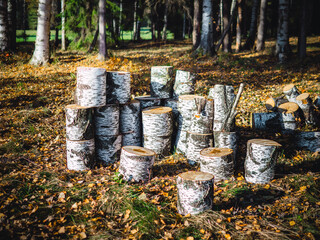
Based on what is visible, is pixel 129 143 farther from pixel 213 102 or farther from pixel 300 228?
pixel 300 228

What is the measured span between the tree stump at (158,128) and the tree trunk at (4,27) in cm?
967

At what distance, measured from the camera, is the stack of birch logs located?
5.07 meters

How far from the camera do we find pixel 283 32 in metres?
11.0

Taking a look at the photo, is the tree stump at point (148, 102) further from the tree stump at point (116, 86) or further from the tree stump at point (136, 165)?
the tree stump at point (136, 165)

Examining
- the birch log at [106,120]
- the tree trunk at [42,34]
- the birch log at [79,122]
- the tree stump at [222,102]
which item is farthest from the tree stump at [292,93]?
the tree trunk at [42,34]

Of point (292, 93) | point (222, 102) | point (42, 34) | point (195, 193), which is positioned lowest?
point (195, 193)

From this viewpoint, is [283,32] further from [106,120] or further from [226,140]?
[106,120]

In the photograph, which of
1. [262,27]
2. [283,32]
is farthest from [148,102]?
[262,27]

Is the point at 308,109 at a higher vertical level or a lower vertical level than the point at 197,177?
higher

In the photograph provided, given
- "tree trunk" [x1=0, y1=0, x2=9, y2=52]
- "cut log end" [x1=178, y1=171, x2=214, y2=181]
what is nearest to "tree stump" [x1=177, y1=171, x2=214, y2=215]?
"cut log end" [x1=178, y1=171, x2=214, y2=181]

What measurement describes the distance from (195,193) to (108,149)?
218 cm

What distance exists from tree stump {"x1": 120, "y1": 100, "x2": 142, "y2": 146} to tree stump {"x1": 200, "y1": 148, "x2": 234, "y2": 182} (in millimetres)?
1545

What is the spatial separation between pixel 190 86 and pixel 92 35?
10653mm

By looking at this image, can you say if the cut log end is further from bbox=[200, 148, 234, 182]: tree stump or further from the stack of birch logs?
the stack of birch logs
